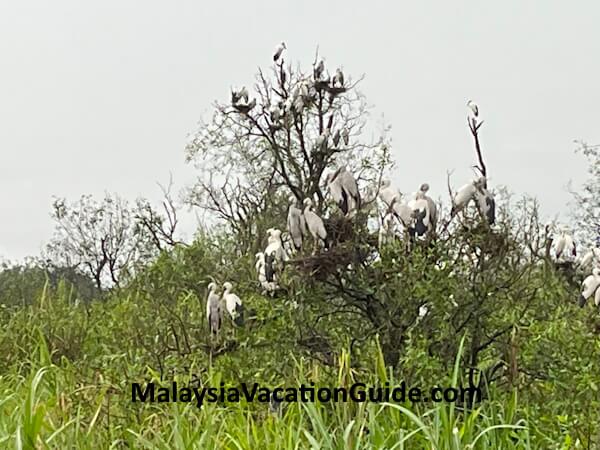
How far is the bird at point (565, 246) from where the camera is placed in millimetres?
3934

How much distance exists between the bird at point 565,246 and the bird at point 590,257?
8cm

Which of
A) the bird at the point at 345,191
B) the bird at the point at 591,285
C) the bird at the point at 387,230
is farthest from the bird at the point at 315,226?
the bird at the point at 591,285

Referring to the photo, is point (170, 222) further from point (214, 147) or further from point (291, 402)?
point (291, 402)

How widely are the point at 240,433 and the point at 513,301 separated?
1409mm

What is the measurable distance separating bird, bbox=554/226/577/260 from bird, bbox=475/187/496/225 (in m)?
0.79

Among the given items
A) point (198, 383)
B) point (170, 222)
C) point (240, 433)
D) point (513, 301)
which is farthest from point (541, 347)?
point (170, 222)

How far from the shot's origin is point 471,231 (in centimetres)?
334

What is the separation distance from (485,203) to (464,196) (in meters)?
0.10

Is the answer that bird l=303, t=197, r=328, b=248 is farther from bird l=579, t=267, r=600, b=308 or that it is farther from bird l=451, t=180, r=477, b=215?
bird l=579, t=267, r=600, b=308

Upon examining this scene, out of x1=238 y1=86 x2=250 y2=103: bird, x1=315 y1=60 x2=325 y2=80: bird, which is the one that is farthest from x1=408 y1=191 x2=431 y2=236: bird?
x1=315 y1=60 x2=325 y2=80: bird

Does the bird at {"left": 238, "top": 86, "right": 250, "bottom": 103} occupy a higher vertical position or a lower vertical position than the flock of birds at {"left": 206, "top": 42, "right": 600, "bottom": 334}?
higher

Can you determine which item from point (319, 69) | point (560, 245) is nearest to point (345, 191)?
point (560, 245)

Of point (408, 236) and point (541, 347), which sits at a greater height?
point (408, 236)

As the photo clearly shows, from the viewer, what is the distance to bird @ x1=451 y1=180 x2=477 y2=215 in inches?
129
